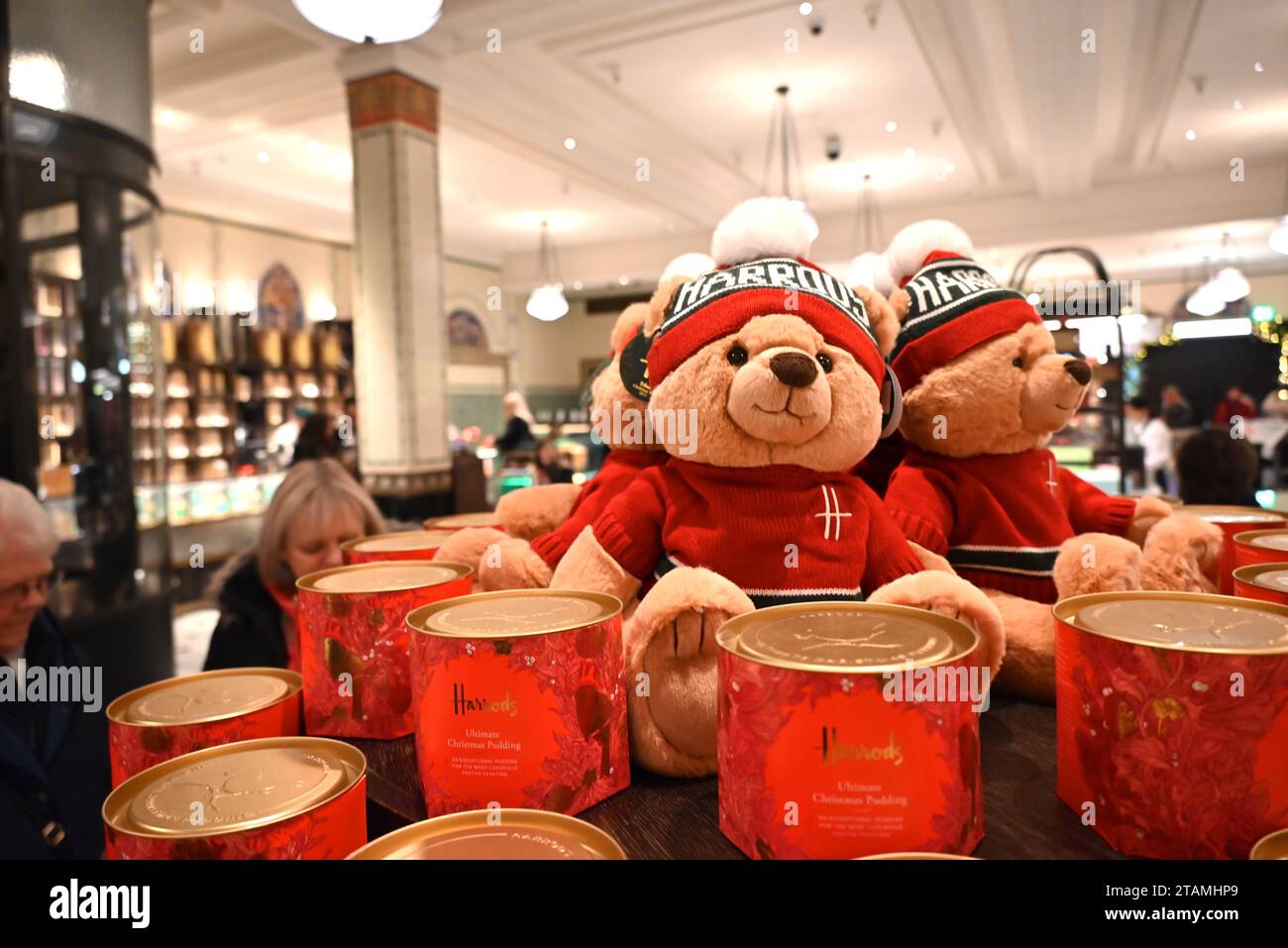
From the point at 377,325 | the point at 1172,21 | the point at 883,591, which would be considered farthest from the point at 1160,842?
the point at 1172,21

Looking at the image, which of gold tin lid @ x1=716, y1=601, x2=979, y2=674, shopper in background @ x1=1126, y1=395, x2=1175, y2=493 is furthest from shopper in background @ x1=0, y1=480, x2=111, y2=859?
shopper in background @ x1=1126, y1=395, x2=1175, y2=493

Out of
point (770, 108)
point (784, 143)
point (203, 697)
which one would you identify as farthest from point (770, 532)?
point (784, 143)

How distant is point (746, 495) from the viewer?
914 millimetres

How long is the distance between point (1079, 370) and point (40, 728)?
2.05m

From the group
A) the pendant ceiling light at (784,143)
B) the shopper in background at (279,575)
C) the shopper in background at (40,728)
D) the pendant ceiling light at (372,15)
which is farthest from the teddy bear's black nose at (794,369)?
the pendant ceiling light at (784,143)

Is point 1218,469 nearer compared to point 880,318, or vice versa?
point 880,318

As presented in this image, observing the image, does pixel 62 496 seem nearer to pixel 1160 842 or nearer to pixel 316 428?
pixel 316 428

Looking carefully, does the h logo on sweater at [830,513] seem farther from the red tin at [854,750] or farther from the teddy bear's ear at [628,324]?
the teddy bear's ear at [628,324]

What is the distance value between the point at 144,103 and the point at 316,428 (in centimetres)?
160

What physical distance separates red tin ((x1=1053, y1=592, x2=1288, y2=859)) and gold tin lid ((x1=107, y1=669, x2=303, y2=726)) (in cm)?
74

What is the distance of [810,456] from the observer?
89 centimetres

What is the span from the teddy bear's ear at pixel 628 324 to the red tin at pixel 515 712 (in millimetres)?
616

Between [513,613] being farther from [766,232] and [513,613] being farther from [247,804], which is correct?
[766,232]

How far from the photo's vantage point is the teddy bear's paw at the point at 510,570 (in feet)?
3.49
